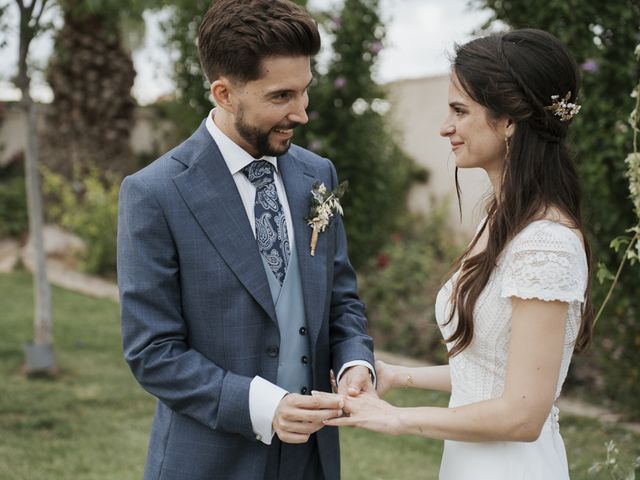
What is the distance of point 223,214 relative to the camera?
224 centimetres

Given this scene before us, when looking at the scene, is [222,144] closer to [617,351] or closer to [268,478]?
[268,478]

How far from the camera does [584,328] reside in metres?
2.16

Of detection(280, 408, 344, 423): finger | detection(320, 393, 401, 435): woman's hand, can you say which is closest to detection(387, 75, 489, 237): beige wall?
detection(320, 393, 401, 435): woman's hand

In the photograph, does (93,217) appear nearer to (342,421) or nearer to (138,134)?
(138,134)

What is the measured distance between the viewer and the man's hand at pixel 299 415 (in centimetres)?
208

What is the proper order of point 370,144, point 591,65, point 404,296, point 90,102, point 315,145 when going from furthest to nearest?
point 90,102 → point 404,296 → point 370,144 → point 315,145 → point 591,65

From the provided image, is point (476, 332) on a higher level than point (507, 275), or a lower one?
lower

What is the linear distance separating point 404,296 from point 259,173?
5.84 meters

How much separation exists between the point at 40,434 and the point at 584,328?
3.98 metres

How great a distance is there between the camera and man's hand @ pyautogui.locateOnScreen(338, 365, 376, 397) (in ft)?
7.34

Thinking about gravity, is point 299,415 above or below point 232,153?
below

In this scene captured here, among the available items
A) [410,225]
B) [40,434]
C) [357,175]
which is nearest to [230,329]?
[40,434]

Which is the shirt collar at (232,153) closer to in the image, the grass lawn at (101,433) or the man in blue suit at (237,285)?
the man in blue suit at (237,285)

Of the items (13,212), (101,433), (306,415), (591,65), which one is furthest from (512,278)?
(13,212)
